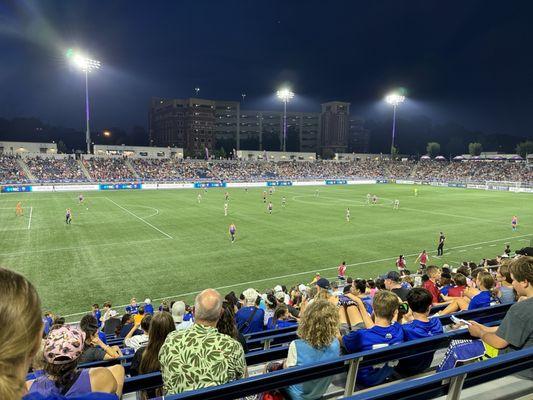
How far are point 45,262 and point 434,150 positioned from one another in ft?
494

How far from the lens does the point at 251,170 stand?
98.5 m

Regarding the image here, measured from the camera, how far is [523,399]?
3.84 meters

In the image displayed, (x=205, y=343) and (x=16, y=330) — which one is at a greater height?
(x=16, y=330)

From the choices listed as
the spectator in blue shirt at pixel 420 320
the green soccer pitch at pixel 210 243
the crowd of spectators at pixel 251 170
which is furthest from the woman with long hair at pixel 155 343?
the crowd of spectators at pixel 251 170

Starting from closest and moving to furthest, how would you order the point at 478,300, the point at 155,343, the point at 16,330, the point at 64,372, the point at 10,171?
the point at 16,330 < the point at 64,372 < the point at 155,343 < the point at 478,300 < the point at 10,171

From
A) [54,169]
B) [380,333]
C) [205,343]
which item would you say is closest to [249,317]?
[380,333]

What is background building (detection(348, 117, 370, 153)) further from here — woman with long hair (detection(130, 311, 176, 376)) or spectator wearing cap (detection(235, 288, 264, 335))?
woman with long hair (detection(130, 311, 176, 376))

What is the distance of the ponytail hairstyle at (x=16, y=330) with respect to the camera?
4.98 feet

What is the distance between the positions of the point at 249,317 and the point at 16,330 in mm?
6350

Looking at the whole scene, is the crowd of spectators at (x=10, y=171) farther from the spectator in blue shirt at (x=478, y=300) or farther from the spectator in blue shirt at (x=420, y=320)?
the spectator in blue shirt at (x=420, y=320)

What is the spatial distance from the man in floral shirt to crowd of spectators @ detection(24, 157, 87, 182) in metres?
77.1

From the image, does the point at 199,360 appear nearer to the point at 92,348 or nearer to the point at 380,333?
the point at 380,333

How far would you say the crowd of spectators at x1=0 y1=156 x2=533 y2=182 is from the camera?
74.9 meters

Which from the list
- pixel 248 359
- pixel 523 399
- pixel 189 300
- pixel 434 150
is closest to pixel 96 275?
pixel 189 300
